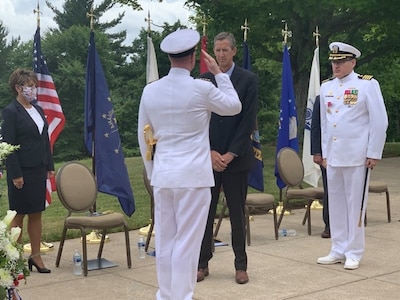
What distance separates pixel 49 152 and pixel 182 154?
7.28 feet

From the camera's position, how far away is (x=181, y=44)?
4254 mm

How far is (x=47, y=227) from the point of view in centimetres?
844

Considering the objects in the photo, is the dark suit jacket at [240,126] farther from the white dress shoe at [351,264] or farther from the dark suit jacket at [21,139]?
the dark suit jacket at [21,139]

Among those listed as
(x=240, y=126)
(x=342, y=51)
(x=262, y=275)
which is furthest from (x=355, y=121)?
(x=262, y=275)

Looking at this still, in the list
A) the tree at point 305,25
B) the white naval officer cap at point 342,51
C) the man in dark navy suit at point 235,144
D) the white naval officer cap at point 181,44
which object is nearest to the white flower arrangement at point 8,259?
the white naval officer cap at point 181,44

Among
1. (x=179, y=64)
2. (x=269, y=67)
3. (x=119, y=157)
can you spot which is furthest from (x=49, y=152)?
(x=269, y=67)

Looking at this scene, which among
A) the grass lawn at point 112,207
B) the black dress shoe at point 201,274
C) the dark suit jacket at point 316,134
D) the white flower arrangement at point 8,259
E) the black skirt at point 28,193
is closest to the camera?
the white flower arrangement at point 8,259

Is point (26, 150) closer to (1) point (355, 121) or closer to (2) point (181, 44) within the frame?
(2) point (181, 44)

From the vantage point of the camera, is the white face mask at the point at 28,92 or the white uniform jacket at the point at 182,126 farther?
the white face mask at the point at 28,92

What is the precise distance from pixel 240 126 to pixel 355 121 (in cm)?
119

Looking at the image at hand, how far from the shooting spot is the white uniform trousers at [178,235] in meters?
4.30

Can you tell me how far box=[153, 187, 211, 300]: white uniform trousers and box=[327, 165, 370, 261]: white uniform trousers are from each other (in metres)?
2.08

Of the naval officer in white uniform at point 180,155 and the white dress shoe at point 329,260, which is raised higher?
the naval officer in white uniform at point 180,155

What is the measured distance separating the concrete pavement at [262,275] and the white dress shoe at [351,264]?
2.0 inches
